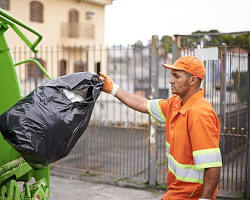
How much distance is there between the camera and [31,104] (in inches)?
107

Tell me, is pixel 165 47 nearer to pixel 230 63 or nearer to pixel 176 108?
pixel 230 63

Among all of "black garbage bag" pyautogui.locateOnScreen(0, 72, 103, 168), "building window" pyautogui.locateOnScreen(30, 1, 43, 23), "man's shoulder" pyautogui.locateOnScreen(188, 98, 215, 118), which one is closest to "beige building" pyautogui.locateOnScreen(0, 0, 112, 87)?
"building window" pyautogui.locateOnScreen(30, 1, 43, 23)

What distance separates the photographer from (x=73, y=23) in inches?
690

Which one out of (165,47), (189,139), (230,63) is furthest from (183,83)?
(165,47)

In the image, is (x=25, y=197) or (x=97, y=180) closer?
(x=25, y=197)

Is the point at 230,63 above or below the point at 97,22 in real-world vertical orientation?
below

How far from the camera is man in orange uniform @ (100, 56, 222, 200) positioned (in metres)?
2.36

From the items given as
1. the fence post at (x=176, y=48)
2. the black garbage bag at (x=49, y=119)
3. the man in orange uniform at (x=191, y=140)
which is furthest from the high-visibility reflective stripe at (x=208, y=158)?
the fence post at (x=176, y=48)

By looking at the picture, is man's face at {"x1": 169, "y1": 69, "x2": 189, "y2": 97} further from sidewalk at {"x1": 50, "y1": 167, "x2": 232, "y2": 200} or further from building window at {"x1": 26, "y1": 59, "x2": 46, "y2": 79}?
building window at {"x1": 26, "y1": 59, "x2": 46, "y2": 79}

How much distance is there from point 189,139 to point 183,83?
1.41ft

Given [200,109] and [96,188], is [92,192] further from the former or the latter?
[200,109]

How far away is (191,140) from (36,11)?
14775mm

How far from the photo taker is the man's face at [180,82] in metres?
2.64

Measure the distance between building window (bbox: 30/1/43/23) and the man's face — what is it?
45.9ft
